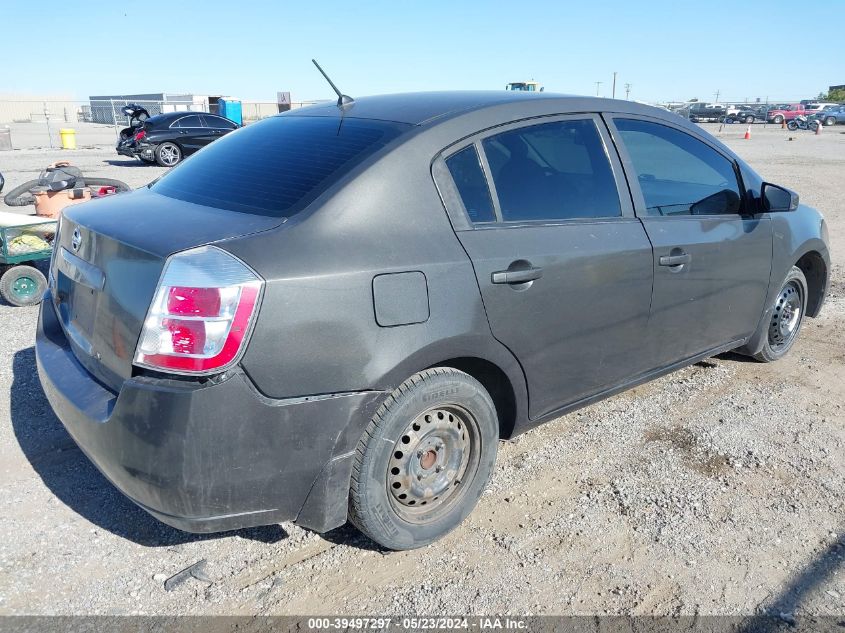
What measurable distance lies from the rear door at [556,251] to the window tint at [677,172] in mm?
240

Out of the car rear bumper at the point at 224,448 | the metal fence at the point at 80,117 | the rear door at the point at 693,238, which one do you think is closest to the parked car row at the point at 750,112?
the metal fence at the point at 80,117

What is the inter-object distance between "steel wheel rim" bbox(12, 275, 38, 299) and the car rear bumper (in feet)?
13.3

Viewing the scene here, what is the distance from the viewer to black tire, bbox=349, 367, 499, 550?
8.66ft

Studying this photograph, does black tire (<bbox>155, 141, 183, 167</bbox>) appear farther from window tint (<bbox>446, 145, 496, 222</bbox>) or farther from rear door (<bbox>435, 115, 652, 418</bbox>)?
window tint (<bbox>446, 145, 496, 222</bbox>)

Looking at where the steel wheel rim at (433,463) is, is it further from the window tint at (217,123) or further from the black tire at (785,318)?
the window tint at (217,123)

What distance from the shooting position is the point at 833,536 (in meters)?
3.05

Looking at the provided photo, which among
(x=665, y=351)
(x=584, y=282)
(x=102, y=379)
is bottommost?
(x=665, y=351)

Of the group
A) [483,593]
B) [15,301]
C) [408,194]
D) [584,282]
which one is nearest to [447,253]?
[408,194]

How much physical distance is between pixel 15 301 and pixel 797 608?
601cm

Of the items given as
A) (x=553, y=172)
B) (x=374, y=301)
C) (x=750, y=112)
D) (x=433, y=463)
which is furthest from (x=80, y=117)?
(x=374, y=301)

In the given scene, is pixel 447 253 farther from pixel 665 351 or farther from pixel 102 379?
pixel 665 351

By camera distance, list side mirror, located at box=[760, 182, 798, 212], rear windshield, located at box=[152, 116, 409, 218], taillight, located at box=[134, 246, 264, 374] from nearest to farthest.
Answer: taillight, located at box=[134, 246, 264, 374] → rear windshield, located at box=[152, 116, 409, 218] → side mirror, located at box=[760, 182, 798, 212]

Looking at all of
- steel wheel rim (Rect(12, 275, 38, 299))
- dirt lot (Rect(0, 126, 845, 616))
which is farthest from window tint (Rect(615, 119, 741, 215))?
steel wheel rim (Rect(12, 275, 38, 299))

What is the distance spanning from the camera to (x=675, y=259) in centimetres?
362
